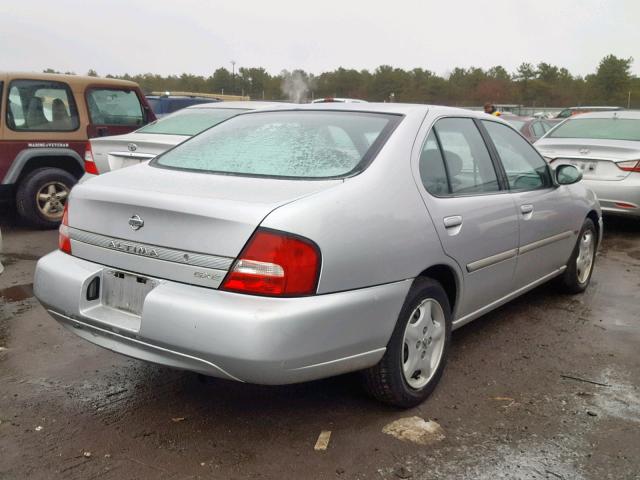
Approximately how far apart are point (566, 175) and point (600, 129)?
4.54 metres

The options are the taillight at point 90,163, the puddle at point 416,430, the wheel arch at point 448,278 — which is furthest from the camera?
the taillight at point 90,163

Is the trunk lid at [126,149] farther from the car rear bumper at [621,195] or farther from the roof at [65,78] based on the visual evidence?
the car rear bumper at [621,195]

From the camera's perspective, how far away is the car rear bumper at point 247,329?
246 cm

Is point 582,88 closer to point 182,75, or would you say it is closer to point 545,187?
point 182,75

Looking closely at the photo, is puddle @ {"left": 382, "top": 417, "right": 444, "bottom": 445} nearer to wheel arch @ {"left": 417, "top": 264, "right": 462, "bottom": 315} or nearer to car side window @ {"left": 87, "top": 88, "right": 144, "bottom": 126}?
wheel arch @ {"left": 417, "top": 264, "right": 462, "bottom": 315}

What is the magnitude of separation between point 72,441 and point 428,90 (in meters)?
73.2

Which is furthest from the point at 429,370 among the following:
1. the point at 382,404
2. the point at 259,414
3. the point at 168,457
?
the point at 168,457

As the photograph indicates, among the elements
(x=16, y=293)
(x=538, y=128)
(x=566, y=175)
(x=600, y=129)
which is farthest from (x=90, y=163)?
(x=538, y=128)

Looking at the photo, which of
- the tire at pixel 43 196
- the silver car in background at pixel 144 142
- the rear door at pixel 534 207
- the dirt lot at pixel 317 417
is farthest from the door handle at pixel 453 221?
the tire at pixel 43 196

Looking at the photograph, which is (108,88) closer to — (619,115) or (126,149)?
(126,149)

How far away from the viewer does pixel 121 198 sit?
2887 millimetres

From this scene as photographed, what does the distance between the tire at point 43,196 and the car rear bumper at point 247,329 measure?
16.7 feet

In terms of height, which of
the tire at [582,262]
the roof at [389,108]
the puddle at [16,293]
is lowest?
the puddle at [16,293]

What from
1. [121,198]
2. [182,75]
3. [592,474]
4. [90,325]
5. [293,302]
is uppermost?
[182,75]
